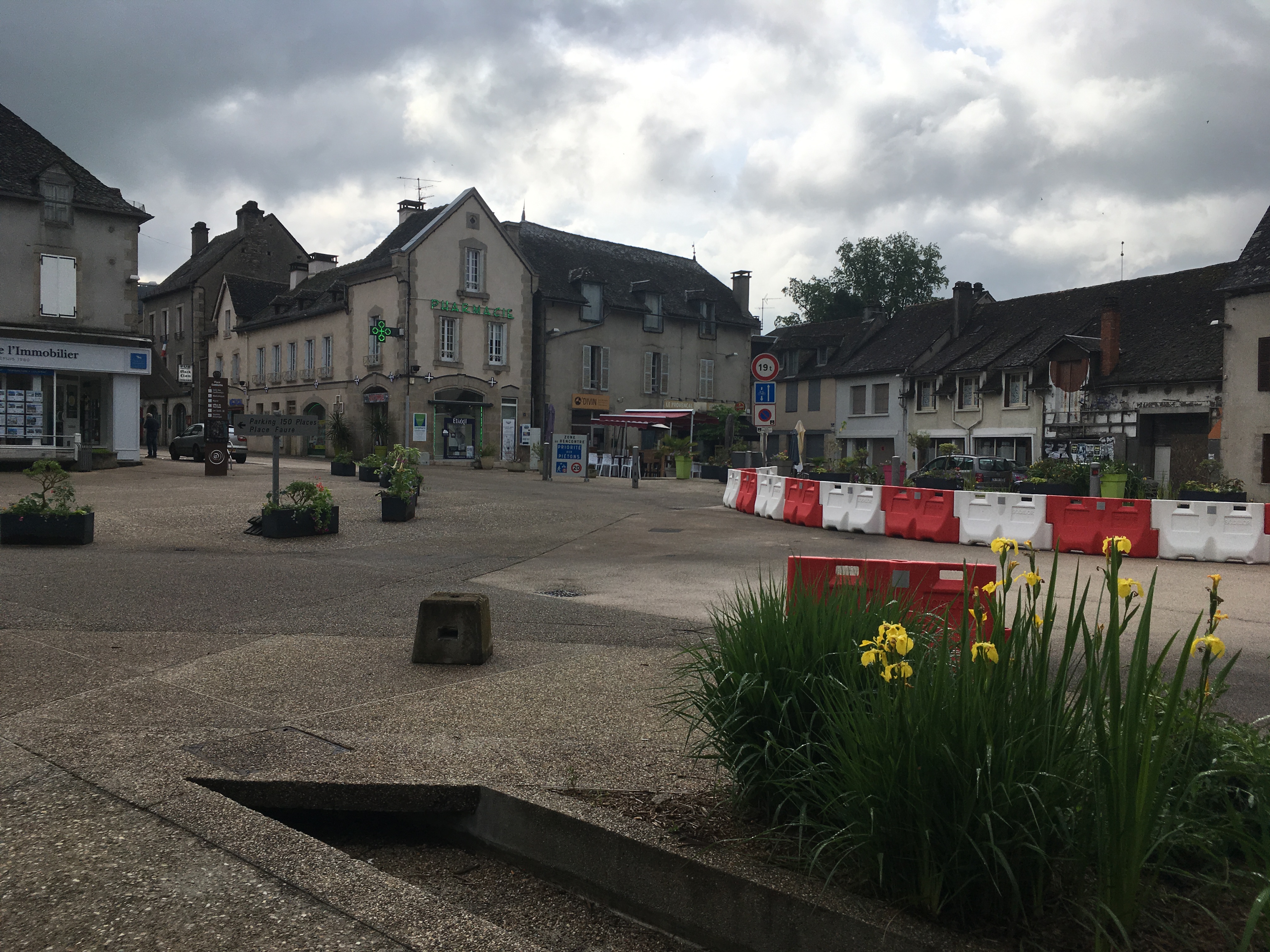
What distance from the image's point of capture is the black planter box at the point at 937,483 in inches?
902

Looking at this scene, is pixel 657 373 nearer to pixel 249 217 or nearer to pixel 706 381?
pixel 706 381

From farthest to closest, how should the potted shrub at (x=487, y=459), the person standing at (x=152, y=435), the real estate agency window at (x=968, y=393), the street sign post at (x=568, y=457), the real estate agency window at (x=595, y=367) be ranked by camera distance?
the real estate agency window at (x=595, y=367)
the real estate agency window at (x=968, y=393)
the potted shrub at (x=487, y=459)
the person standing at (x=152, y=435)
the street sign post at (x=568, y=457)

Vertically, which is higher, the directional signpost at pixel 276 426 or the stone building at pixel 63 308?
the stone building at pixel 63 308

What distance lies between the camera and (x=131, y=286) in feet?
96.8

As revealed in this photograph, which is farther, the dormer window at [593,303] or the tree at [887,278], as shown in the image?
the tree at [887,278]

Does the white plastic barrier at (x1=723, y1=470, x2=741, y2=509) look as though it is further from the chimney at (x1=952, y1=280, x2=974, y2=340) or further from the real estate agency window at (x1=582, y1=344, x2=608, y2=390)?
the chimney at (x1=952, y1=280, x2=974, y2=340)

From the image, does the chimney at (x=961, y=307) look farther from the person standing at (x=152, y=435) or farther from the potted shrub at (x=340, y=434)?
the person standing at (x=152, y=435)

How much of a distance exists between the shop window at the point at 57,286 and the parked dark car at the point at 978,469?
23205mm

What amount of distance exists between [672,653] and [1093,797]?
4464 mm

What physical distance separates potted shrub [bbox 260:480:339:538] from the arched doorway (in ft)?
97.1

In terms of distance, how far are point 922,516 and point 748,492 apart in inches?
228

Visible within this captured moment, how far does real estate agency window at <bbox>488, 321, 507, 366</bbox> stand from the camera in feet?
149

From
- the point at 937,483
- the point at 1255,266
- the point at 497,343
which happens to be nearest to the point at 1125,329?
the point at 1255,266

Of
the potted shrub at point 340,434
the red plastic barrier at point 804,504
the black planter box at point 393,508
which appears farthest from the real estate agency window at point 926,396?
the black planter box at point 393,508
